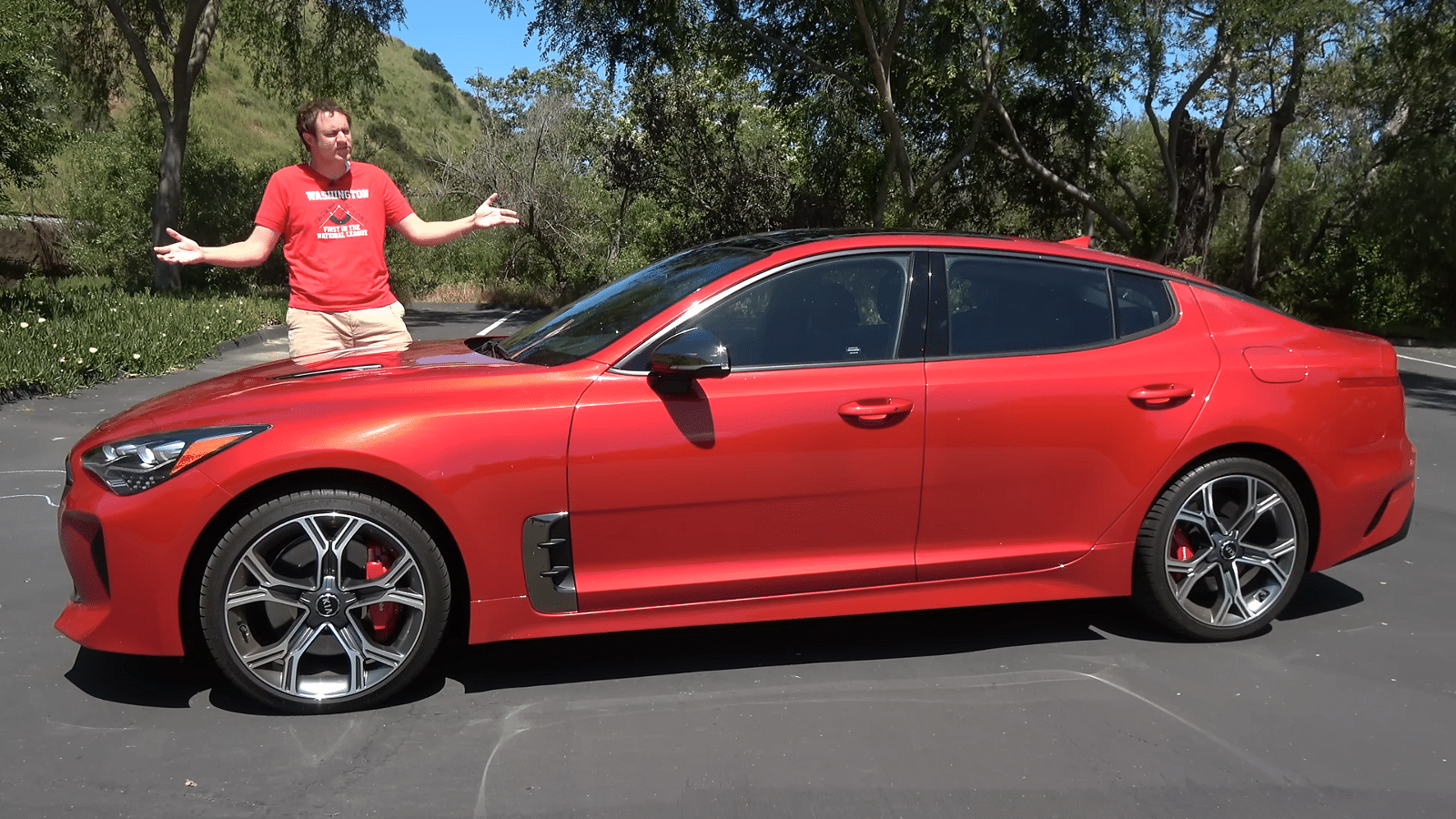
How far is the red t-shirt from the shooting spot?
564 cm

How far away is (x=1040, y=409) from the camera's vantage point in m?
4.38

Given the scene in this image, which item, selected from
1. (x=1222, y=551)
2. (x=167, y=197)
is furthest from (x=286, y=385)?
(x=167, y=197)

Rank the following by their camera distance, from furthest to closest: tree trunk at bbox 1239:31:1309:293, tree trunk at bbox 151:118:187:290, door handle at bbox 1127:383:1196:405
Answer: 1. tree trunk at bbox 151:118:187:290
2. tree trunk at bbox 1239:31:1309:293
3. door handle at bbox 1127:383:1196:405

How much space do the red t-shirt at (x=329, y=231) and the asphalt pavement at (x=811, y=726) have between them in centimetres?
169

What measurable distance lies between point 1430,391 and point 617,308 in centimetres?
1271

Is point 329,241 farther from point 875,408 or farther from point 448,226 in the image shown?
point 875,408

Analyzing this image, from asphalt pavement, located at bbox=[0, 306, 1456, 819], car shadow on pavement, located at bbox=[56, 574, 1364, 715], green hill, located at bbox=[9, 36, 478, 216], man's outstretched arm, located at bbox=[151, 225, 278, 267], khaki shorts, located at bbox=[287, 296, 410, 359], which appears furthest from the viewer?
green hill, located at bbox=[9, 36, 478, 216]

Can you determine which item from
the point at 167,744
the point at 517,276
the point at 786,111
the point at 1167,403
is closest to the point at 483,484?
the point at 167,744

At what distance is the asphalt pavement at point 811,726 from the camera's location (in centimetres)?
343

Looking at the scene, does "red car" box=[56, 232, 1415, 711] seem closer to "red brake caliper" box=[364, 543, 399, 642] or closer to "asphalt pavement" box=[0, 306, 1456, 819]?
"red brake caliper" box=[364, 543, 399, 642]

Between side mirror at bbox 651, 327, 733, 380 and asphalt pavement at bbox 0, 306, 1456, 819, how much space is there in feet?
3.48

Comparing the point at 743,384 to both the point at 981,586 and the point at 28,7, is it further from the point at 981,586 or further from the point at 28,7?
the point at 28,7

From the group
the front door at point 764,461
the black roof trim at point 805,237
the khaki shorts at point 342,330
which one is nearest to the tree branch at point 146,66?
the khaki shorts at point 342,330

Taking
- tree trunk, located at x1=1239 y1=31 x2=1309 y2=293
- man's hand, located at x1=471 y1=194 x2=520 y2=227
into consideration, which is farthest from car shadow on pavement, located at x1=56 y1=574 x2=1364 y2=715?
tree trunk, located at x1=1239 y1=31 x2=1309 y2=293
